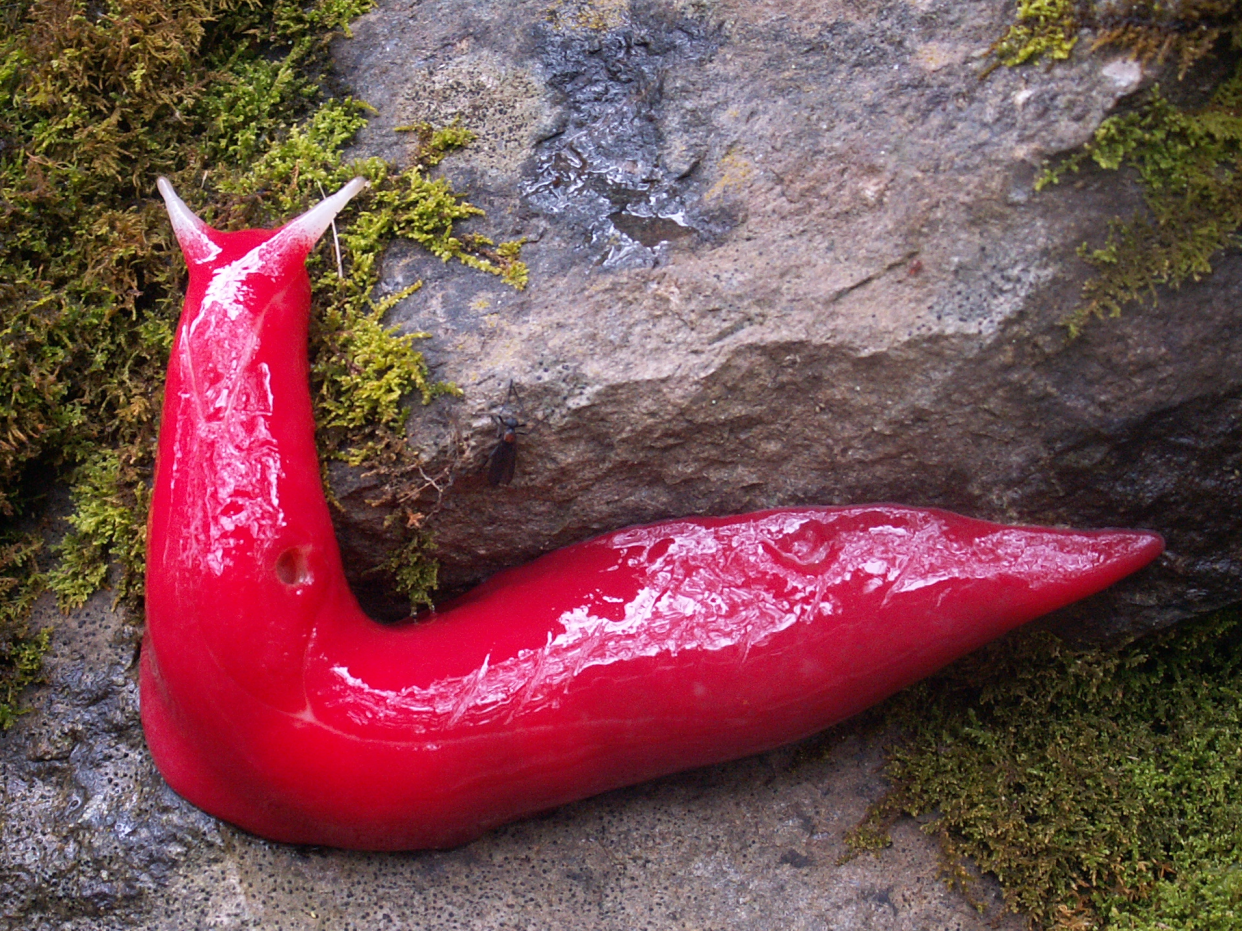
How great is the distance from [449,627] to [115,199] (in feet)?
5.42

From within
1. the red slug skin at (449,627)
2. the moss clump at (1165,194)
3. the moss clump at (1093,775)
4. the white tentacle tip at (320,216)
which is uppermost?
the white tentacle tip at (320,216)

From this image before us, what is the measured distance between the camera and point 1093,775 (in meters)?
2.86

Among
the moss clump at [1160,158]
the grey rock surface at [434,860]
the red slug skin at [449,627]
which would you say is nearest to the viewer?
the moss clump at [1160,158]

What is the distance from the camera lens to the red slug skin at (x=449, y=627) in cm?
247

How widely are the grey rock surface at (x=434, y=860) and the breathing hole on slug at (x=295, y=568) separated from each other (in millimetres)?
743

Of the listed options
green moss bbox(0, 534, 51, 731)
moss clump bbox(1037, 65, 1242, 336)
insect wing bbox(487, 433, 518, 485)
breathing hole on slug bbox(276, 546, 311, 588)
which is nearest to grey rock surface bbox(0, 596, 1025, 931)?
green moss bbox(0, 534, 51, 731)

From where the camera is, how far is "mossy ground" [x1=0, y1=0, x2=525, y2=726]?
2.88 m

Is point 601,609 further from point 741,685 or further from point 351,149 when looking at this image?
point 351,149

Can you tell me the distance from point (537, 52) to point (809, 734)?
212 centimetres

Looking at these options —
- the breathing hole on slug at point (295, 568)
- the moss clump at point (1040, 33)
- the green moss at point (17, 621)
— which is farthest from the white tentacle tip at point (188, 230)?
the moss clump at point (1040, 33)

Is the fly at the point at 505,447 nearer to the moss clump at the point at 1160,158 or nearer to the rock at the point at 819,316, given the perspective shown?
the rock at the point at 819,316

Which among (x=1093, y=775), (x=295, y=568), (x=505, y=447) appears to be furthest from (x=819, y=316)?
(x=1093, y=775)

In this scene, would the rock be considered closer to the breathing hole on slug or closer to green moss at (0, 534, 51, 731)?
the breathing hole on slug

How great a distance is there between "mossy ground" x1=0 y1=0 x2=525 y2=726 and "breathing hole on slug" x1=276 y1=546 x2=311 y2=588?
13.5 inches
